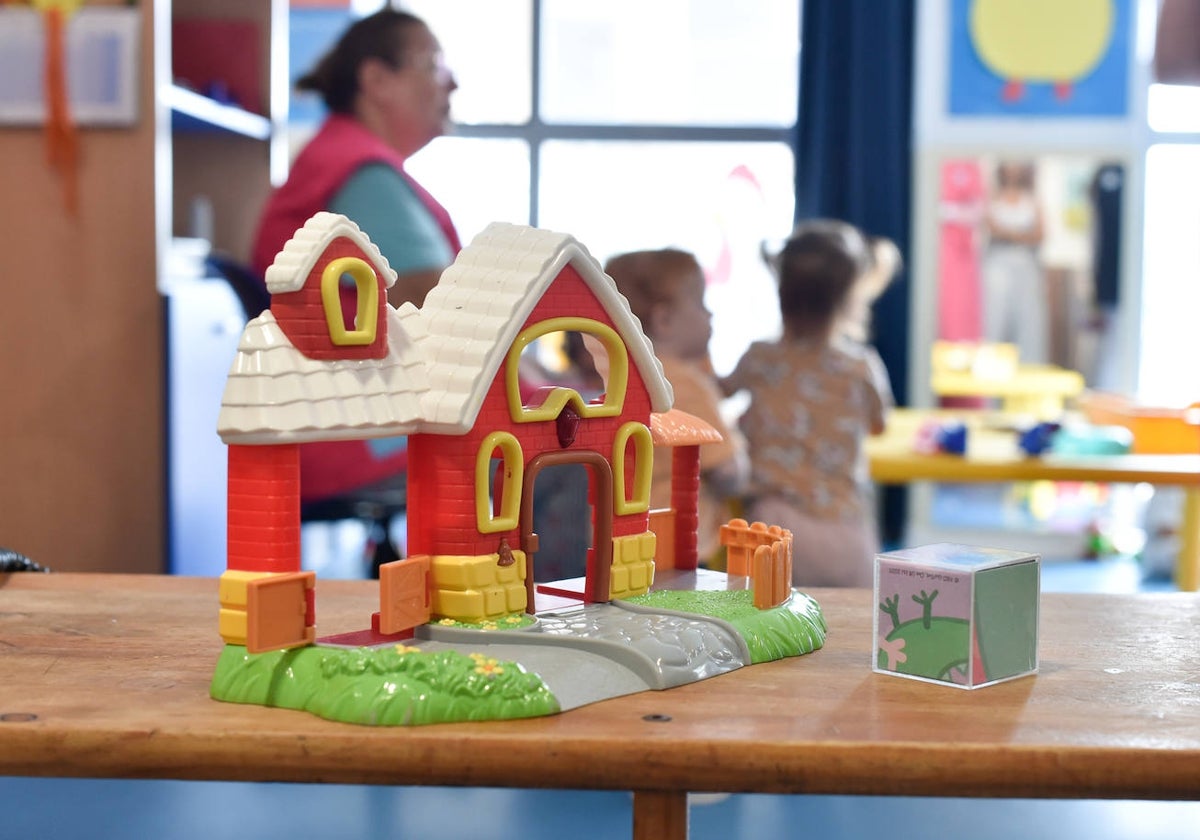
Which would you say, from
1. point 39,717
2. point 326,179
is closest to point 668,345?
point 326,179

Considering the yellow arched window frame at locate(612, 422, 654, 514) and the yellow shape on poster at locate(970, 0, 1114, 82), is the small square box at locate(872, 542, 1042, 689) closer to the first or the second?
the yellow arched window frame at locate(612, 422, 654, 514)

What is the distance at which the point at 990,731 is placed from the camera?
2.54ft

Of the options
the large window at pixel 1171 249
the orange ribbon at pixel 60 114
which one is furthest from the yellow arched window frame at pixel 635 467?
the large window at pixel 1171 249

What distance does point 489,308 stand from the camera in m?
0.89

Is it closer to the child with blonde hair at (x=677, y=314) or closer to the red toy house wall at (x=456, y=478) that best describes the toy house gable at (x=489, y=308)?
the red toy house wall at (x=456, y=478)

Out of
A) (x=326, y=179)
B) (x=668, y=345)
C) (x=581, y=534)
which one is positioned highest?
(x=326, y=179)

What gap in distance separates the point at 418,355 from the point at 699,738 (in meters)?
0.31

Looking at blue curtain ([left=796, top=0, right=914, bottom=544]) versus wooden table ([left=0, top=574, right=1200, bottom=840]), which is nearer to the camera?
wooden table ([left=0, top=574, right=1200, bottom=840])

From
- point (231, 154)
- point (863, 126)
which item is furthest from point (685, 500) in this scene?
point (863, 126)

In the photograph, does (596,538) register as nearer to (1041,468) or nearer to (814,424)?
(814,424)

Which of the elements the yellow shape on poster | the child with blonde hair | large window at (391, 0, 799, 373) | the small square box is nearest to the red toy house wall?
the small square box

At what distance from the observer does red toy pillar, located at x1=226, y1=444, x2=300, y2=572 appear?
791 mm

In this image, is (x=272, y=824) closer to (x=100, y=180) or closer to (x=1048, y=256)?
(x=100, y=180)

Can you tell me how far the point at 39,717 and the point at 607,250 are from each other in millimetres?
4049
